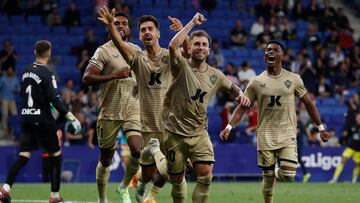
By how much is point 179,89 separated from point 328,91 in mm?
19650

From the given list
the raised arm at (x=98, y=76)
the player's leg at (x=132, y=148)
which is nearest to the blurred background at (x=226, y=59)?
the player's leg at (x=132, y=148)

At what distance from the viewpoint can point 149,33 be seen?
539 inches

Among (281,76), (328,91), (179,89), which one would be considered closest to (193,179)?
(328,91)

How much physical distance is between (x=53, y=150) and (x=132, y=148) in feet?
4.83

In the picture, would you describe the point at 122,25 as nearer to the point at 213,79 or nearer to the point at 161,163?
the point at 213,79

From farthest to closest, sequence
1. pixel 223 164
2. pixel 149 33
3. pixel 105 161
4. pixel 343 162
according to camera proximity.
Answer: pixel 223 164, pixel 343 162, pixel 105 161, pixel 149 33

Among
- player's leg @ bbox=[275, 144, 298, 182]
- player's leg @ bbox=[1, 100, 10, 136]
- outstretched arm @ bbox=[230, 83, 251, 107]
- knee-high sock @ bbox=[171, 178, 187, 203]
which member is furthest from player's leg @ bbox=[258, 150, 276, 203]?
player's leg @ bbox=[1, 100, 10, 136]

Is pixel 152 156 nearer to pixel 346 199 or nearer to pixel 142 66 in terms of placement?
pixel 142 66

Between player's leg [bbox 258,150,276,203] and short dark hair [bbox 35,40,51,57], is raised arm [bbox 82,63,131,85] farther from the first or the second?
player's leg [bbox 258,150,276,203]

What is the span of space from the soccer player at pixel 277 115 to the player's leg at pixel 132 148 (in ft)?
4.80

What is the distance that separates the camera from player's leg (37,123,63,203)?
1543cm

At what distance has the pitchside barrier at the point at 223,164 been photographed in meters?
27.1

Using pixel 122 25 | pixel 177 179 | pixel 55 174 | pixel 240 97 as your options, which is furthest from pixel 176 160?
pixel 55 174

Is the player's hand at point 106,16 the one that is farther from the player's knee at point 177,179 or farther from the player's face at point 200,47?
the player's knee at point 177,179
